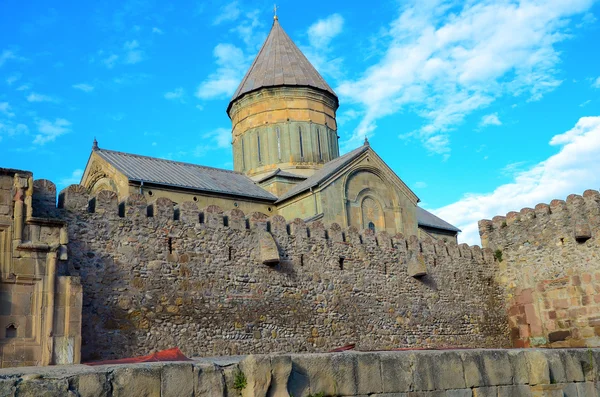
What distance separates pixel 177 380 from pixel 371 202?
1798 centimetres

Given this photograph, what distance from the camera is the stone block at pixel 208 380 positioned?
5.04 meters

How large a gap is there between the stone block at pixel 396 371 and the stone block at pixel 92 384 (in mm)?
2577

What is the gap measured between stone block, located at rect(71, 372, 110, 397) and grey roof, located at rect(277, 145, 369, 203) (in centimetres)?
1662

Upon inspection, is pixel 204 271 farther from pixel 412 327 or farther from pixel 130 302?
pixel 412 327

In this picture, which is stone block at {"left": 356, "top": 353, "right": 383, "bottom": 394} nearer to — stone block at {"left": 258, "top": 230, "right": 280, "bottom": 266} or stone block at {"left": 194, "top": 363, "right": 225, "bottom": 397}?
stone block at {"left": 194, "top": 363, "right": 225, "bottom": 397}

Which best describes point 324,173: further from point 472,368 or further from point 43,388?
point 43,388

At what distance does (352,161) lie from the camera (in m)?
22.2

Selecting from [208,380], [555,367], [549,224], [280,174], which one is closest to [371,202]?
[280,174]

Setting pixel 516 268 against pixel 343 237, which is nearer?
pixel 343 237

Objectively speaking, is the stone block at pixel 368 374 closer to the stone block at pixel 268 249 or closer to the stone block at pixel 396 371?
the stone block at pixel 396 371

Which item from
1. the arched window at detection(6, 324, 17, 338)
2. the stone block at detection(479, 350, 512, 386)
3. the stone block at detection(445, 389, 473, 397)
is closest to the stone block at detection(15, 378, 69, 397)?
the stone block at detection(445, 389, 473, 397)

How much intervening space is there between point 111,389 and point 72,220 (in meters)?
7.02

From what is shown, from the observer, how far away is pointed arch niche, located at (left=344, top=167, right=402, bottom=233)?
2189 centimetres

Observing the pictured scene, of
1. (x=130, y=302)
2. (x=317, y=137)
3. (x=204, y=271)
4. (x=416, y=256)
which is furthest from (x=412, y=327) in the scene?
(x=317, y=137)
